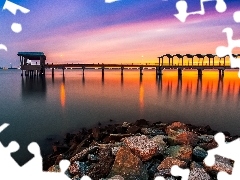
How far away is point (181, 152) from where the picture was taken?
708 cm

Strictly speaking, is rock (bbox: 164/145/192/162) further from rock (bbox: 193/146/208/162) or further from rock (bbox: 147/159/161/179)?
rock (bbox: 147/159/161/179)

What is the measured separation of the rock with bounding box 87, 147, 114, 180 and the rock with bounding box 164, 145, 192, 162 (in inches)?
61.7

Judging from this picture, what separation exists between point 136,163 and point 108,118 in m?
16.1

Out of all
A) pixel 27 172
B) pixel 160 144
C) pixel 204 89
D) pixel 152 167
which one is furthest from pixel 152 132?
pixel 204 89

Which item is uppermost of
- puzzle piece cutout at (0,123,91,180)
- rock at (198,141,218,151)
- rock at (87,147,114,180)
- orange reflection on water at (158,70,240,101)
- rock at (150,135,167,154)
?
rock at (150,135,167,154)

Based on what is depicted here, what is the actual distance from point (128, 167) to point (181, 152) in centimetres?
154

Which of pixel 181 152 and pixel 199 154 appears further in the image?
pixel 199 154

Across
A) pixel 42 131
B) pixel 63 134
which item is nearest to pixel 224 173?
pixel 63 134

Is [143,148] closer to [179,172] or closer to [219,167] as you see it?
[179,172]

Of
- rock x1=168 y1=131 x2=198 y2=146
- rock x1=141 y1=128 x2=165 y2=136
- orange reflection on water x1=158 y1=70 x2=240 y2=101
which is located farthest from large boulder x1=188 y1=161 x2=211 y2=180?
orange reflection on water x1=158 y1=70 x2=240 y2=101

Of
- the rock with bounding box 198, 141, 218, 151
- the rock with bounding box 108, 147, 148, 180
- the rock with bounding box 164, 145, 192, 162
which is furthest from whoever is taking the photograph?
the rock with bounding box 198, 141, 218, 151

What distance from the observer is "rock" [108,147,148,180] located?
20.7ft

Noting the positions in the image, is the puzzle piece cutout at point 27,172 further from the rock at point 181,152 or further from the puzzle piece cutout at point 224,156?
the rock at point 181,152

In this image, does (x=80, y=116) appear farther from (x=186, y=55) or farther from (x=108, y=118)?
(x=186, y=55)
